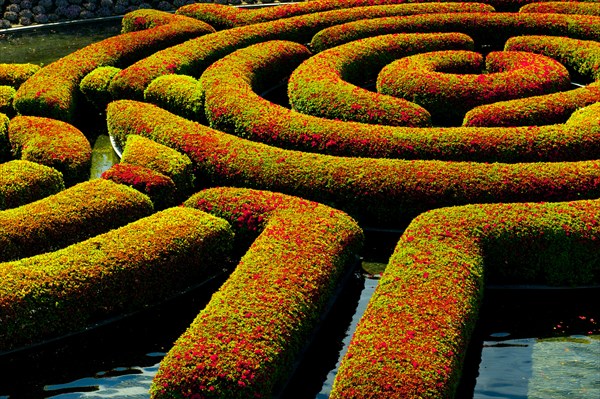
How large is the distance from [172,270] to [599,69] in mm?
14393

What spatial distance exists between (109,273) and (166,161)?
13.6ft

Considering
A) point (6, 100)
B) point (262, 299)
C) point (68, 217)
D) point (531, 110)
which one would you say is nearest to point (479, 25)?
point (531, 110)

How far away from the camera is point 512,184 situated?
16.4 meters

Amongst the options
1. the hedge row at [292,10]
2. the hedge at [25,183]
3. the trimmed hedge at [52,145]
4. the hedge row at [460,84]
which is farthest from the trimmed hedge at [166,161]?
the hedge row at [292,10]

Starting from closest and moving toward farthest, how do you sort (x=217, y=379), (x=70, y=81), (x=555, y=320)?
1. (x=217, y=379)
2. (x=555, y=320)
3. (x=70, y=81)

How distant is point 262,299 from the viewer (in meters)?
13.1

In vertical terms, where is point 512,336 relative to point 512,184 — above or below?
below

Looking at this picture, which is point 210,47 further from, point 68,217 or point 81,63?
point 68,217

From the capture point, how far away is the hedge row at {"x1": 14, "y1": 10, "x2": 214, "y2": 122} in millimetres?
21453

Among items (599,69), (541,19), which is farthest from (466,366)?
(541,19)

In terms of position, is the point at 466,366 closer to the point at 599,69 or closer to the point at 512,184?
the point at 512,184

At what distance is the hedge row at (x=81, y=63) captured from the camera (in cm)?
2145

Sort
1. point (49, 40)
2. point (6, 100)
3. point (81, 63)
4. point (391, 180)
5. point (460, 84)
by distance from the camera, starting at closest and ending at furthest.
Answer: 1. point (391, 180)
2. point (460, 84)
3. point (6, 100)
4. point (81, 63)
5. point (49, 40)

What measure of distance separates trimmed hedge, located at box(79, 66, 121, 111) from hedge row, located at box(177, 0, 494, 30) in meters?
6.35
